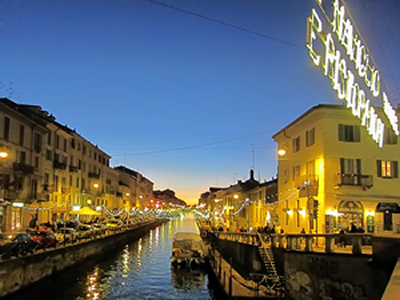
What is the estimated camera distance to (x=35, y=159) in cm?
4869

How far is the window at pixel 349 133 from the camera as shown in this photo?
34.7m

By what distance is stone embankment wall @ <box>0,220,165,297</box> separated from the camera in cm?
2320

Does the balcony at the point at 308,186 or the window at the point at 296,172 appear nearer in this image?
the balcony at the point at 308,186

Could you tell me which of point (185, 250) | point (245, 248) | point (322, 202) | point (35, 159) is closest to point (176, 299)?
point (245, 248)

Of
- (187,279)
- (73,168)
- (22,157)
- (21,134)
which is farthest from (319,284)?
(73,168)

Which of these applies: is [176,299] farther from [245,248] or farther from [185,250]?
[185,250]

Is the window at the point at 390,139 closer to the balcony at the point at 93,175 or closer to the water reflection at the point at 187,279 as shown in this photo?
the water reflection at the point at 187,279

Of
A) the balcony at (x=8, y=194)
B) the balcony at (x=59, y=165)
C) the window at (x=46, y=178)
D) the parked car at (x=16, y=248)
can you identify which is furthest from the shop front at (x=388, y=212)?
the balcony at (x=59, y=165)

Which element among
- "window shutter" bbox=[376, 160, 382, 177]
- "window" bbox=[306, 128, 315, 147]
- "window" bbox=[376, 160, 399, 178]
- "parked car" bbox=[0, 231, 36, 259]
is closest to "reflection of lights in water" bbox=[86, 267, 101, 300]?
"parked car" bbox=[0, 231, 36, 259]

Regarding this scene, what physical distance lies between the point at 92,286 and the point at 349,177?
1997 centimetres

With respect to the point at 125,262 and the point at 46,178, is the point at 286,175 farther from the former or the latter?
the point at 46,178

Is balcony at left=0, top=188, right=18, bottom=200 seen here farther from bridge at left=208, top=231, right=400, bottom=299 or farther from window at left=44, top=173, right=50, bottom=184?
bridge at left=208, top=231, right=400, bottom=299

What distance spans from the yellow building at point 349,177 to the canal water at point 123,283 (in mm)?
10584

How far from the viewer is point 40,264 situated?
27.9 m
